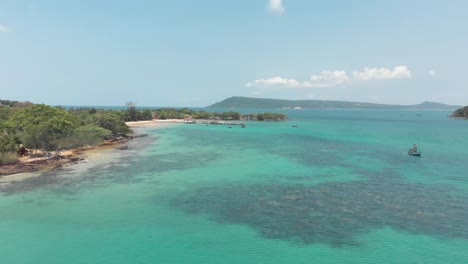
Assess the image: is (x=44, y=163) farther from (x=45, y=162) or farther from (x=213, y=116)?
(x=213, y=116)

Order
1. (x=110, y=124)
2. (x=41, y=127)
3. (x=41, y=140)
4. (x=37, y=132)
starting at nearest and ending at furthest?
(x=41, y=127), (x=37, y=132), (x=41, y=140), (x=110, y=124)

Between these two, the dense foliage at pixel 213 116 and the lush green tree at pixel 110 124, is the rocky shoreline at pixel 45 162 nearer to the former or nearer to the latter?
the lush green tree at pixel 110 124

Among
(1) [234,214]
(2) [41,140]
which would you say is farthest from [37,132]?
(1) [234,214]

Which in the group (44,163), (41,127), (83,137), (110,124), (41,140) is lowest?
(44,163)

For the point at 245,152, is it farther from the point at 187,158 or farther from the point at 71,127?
the point at 71,127

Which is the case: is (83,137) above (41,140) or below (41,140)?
below

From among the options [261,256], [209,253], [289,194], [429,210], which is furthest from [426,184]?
[209,253]

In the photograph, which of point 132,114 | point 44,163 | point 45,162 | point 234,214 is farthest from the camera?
point 132,114

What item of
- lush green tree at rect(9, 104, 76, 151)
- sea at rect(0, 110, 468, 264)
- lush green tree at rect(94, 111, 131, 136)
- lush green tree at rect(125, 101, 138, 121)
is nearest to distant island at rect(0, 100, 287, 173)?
lush green tree at rect(9, 104, 76, 151)
